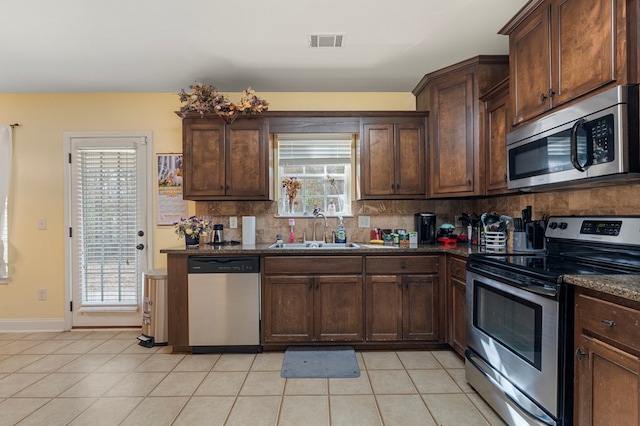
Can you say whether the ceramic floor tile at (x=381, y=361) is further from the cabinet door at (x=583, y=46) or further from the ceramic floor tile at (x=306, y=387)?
the cabinet door at (x=583, y=46)

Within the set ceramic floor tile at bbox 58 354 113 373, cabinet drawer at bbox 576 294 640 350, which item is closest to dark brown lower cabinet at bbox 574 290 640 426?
cabinet drawer at bbox 576 294 640 350

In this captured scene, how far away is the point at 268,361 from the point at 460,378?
1.51m

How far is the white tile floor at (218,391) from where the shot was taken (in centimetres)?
191

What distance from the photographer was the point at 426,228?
3160 millimetres

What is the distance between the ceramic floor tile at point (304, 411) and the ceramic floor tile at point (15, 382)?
6.33ft

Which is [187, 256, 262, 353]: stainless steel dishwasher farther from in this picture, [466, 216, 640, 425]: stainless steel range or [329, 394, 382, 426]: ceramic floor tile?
[466, 216, 640, 425]: stainless steel range

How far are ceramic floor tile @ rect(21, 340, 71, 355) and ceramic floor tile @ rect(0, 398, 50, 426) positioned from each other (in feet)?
2.88

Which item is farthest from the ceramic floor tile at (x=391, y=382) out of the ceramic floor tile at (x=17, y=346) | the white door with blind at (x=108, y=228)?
the ceramic floor tile at (x=17, y=346)

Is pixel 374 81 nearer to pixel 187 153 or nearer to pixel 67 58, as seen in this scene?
pixel 187 153

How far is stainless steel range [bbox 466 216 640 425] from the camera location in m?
1.43

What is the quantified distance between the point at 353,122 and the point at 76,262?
335 cm

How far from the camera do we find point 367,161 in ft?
10.3

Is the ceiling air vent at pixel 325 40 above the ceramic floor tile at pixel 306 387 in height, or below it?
above

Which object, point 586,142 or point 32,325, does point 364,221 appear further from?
point 32,325
